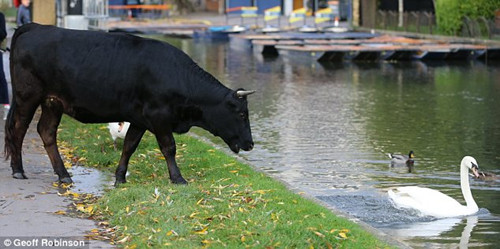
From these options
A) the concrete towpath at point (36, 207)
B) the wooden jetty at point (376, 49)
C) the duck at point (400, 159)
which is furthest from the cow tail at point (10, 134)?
the wooden jetty at point (376, 49)

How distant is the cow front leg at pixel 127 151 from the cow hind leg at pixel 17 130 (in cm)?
114

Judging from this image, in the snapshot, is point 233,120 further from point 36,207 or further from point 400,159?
point 400,159

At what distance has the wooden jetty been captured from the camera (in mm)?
42844

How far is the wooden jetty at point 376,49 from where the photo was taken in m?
42.8

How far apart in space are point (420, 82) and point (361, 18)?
100ft

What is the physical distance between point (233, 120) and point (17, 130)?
8.56 feet

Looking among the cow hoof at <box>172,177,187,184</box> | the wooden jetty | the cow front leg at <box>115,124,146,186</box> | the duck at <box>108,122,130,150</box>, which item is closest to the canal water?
the cow hoof at <box>172,177,187,184</box>

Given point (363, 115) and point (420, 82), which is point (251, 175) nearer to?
point (363, 115)

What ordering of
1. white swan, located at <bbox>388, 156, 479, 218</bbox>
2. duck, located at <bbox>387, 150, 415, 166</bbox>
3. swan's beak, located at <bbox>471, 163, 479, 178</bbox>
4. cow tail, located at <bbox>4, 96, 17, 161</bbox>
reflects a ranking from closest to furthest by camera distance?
cow tail, located at <bbox>4, 96, 17, 161</bbox>
white swan, located at <bbox>388, 156, 479, 218</bbox>
swan's beak, located at <bbox>471, 163, 479, 178</bbox>
duck, located at <bbox>387, 150, 415, 166</bbox>

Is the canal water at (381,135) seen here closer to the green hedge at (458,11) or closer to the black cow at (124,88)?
the black cow at (124,88)

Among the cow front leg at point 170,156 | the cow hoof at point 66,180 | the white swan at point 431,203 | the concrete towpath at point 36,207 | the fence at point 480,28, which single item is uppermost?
the fence at point 480,28

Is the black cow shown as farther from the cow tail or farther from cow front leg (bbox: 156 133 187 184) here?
the cow tail

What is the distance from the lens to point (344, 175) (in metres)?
16.2

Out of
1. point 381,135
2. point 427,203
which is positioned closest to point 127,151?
point 427,203
